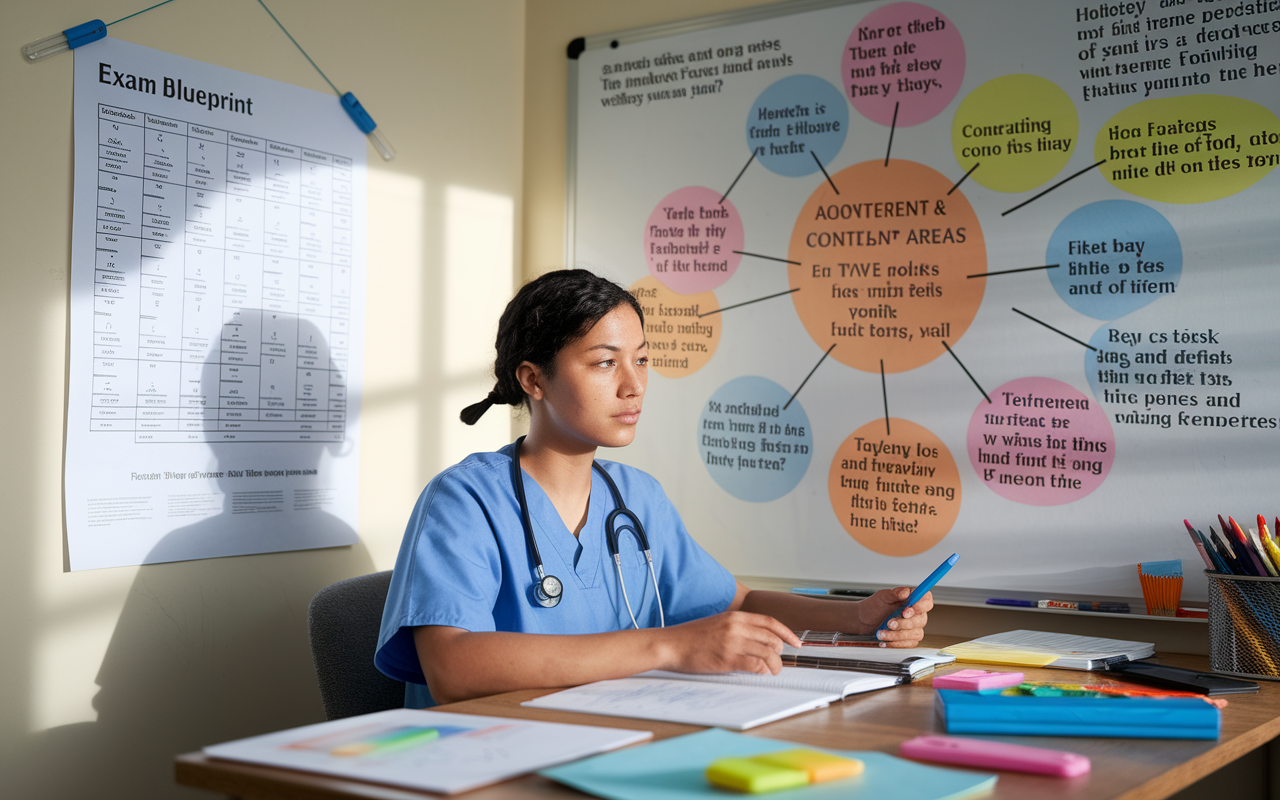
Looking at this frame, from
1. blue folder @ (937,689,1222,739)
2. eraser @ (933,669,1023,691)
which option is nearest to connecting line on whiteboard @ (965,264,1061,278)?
eraser @ (933,669,1023,691)

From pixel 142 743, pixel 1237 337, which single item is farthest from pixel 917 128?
pixel 142 743

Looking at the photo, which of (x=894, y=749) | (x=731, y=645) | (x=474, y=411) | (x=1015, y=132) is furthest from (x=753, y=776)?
(x=1015, y=132)

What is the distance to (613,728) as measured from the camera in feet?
3.16

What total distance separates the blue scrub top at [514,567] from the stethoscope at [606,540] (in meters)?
0.01

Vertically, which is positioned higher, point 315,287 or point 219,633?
point 315,287

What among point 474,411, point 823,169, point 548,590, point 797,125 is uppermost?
point 797,125

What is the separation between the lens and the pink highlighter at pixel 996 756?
826 mm

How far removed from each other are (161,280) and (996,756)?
149 cm

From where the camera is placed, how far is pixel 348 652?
159 cm

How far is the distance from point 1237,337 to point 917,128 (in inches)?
26.9

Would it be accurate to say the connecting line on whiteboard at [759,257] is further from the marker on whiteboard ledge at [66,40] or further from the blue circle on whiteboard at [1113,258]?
the marker on whiteboard ledge at [66,40]

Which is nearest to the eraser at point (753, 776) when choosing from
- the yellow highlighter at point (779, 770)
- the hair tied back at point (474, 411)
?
the yellow highlighter at point (779, 770)

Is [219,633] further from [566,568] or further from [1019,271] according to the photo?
[1019,271]

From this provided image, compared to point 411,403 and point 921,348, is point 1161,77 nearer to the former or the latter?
Result: point 921,348
